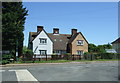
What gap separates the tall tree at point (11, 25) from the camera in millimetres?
27047

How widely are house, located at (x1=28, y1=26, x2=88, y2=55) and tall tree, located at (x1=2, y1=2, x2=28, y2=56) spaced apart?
8550 mm

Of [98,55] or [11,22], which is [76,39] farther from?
[11,22]

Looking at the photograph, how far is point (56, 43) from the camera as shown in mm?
43375

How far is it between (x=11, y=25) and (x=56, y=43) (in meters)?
18.0

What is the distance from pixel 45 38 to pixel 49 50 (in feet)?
9.42

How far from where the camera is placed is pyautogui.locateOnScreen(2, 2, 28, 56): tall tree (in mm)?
27047

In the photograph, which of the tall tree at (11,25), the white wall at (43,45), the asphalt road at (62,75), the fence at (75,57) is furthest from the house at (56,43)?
the asphalt road at (62,75)

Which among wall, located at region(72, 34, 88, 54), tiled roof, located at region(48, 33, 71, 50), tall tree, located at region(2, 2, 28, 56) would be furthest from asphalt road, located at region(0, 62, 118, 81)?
tiled roof, located at region(48, 33, 71, 50)

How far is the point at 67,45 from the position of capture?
44344 millimetres

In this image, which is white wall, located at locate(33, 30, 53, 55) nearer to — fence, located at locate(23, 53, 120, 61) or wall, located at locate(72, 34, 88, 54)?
fence, located at locate(23, 53, 120, 61)

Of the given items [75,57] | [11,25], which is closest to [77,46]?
[75,57]

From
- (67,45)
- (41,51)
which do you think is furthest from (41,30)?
(67,45)

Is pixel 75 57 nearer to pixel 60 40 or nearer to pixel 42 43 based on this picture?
pixel 42 43

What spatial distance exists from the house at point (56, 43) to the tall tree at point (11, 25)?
8550 mm
